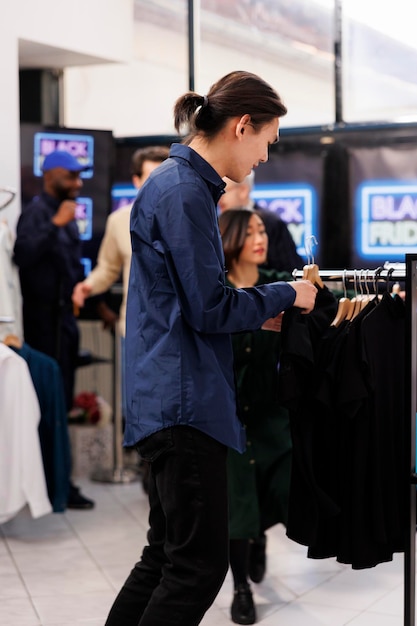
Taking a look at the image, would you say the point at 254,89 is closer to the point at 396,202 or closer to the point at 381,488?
the point at 381,488

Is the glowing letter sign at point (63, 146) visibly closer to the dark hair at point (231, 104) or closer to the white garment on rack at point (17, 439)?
the white garment on rack at point (17, 439)

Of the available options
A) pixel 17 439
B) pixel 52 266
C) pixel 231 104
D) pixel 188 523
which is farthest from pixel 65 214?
pixel 188 523

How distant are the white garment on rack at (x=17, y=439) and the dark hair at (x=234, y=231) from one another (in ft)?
4.37

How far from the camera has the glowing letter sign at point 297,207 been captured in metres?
6.50

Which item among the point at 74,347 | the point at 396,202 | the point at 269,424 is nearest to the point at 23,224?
the point at 74,347

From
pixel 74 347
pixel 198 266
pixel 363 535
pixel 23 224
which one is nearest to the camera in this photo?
pixel 198 266

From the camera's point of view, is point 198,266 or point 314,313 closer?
point 198,266

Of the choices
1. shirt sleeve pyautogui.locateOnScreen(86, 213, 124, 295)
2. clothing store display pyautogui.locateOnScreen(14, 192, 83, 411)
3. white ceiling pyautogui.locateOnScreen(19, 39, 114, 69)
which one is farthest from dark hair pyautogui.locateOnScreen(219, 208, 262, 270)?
white ceiling pyautogui.locateOnScreen(19, 39, 114, 69)

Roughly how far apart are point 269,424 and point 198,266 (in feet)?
5.32

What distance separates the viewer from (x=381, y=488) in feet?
9.84

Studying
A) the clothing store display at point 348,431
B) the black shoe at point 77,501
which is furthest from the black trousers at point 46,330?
the clothing store display at point 348,431

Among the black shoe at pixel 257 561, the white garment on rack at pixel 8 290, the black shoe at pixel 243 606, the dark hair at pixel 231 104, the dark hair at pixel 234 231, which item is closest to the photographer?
the dark hair at pixel 231 104

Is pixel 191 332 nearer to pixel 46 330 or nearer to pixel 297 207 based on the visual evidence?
pixel 46 330

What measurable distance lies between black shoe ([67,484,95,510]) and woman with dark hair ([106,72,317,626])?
2930 millimetres
